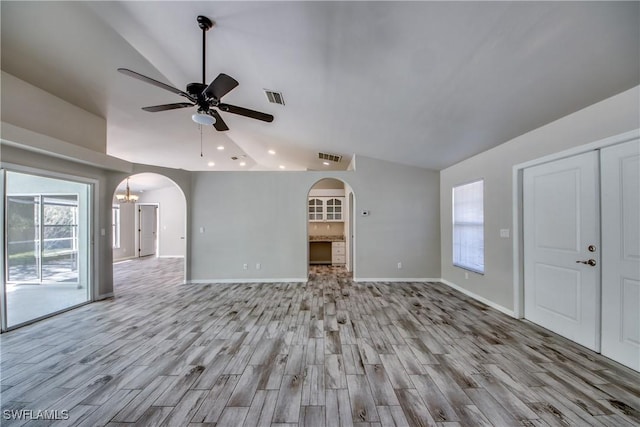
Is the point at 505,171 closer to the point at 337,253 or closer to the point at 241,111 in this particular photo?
the point at 241,111

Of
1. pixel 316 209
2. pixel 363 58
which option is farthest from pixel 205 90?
pixel 316 209

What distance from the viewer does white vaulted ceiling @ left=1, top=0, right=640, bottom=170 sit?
1.75 meters

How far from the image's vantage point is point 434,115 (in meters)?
3.09

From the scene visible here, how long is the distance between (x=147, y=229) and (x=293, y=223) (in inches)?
301

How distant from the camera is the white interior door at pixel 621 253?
7.17 ft

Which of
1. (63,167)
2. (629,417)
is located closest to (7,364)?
(63,167)

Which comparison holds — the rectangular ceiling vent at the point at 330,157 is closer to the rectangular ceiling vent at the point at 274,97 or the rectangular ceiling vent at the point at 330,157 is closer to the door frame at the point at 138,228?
the rectangular ceiling vent at the point at 274,97

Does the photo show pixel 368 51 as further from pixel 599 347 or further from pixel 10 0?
pixel 599 347

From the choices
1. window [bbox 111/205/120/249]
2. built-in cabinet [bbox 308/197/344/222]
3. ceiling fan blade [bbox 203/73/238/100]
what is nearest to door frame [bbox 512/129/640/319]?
ceiling fan blade [bbox 203/73/238/100]

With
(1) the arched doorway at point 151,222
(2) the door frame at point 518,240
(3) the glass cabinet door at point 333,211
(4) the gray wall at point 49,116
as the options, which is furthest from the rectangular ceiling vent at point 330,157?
(1) the arched doorway at point 151,222

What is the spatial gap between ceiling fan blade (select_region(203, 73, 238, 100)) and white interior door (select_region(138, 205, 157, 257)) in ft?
30.6

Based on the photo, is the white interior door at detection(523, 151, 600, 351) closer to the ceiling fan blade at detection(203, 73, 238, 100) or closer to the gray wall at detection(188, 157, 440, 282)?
the gray wall at detection(188, 157, 440, 282)

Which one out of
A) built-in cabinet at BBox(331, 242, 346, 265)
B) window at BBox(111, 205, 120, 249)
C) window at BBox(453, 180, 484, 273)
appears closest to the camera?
window at BBox(453, 180, 484, 273)

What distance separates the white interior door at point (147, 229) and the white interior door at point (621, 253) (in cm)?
1201
